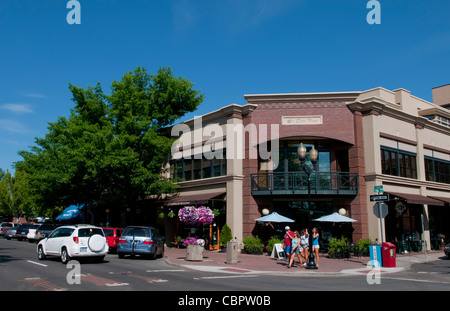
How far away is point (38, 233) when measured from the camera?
33.5 metres

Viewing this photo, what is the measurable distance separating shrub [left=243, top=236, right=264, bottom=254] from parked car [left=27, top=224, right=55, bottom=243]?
19149mm

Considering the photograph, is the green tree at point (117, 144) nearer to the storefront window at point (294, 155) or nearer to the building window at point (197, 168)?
the building window at point (197, 168)

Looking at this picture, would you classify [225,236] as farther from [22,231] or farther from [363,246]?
[22,231]

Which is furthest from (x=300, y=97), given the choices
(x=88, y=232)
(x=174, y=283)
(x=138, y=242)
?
(x=174, y=283)

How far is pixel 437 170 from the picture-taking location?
96.5 ft

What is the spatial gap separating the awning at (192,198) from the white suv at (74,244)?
9.06 meters

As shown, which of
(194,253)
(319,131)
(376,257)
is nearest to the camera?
(376,257)

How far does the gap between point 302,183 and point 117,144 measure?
40.5 feet

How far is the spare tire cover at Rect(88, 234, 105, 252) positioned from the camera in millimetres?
16266

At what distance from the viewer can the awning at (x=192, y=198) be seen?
2530 centimetres

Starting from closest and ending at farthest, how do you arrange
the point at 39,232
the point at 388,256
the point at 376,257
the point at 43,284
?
the point at 43,284, the point at 388,256, the point at 376,257, the point at 39,232

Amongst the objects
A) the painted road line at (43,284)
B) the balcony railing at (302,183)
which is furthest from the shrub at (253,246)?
the painted road line at (43,284)

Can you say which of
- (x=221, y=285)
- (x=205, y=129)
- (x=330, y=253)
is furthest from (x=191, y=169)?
(x=221, y=285)

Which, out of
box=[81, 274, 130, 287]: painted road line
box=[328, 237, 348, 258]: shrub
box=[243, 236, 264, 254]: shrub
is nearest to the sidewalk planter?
box=[243, 236, 264, 254]: shrub
